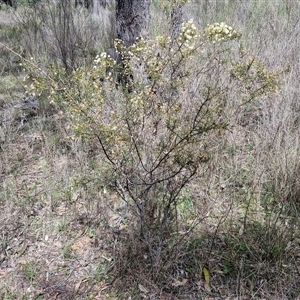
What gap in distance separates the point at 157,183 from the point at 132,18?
1941 mm

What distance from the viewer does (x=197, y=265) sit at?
190 centimetres

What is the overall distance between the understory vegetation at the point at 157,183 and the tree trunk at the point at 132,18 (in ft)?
3.03

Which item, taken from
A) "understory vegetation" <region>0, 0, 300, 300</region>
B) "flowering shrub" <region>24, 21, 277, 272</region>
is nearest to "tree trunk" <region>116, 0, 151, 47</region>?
"understory vegetation" <region>0, 0, 300, 300</region>

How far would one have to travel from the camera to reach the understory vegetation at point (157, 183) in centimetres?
161

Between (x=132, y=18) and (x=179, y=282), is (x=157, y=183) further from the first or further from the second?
(x=132, y=18)

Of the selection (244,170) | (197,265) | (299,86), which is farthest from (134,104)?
(299,86)

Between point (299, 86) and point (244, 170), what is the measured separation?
0.94 m

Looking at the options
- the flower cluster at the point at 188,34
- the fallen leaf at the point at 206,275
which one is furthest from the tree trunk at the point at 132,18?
the fallen leaf at the point at 206,275

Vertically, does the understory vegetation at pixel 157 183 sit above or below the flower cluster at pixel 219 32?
below

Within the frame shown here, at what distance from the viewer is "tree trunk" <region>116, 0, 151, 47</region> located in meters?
3.22

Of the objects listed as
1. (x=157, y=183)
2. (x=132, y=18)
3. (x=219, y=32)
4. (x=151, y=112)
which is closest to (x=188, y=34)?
(x=219, y=32)

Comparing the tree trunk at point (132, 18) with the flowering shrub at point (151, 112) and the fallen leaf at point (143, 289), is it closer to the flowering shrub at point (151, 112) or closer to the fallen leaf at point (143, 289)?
the flowering shrub at point (151, 112)

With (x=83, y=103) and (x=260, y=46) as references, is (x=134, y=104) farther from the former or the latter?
(x=260, y=46)

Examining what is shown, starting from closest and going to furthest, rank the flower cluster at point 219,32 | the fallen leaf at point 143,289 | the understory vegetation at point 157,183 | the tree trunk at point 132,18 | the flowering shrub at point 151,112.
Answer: the flower cluster at point 219,32
the flowering shrub at point 151,112
the understory vegetation at point 157,183
the fallen leaf at point 143,289
the tree trunk at point 132,18
